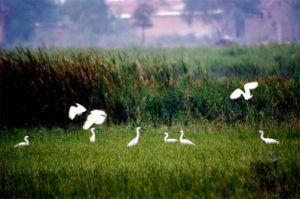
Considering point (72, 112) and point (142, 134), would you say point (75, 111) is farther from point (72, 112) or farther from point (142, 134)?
point (142, 134)

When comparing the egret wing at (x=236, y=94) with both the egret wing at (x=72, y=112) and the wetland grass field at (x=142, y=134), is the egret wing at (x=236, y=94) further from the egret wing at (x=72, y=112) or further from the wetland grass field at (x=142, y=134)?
the egret wing at (x=72, y=112)

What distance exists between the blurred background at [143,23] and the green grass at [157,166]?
34.5m

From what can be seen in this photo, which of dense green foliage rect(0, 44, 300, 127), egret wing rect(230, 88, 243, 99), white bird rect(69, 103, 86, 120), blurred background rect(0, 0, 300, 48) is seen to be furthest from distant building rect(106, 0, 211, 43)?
egret wing rect(230, 88, 243, 99)

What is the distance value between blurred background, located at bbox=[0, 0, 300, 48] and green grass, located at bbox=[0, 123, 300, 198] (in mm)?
34491

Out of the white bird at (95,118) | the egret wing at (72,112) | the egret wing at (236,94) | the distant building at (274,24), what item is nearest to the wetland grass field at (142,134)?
the white bird at (95,118)

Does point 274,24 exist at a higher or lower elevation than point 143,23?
lower

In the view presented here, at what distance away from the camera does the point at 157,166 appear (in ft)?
18.3

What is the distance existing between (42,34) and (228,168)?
51.1 meters

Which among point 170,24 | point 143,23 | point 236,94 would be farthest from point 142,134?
point 170,24

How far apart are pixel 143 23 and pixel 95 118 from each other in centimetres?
4160

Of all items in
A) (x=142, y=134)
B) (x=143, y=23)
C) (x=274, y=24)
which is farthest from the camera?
(x=143, y=23)

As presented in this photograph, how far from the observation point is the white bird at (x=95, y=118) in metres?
8.83

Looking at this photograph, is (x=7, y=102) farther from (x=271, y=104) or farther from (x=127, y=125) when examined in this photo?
(x=271, y=104)

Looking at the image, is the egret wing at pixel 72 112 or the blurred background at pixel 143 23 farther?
the blurred background at pixel 143 23
